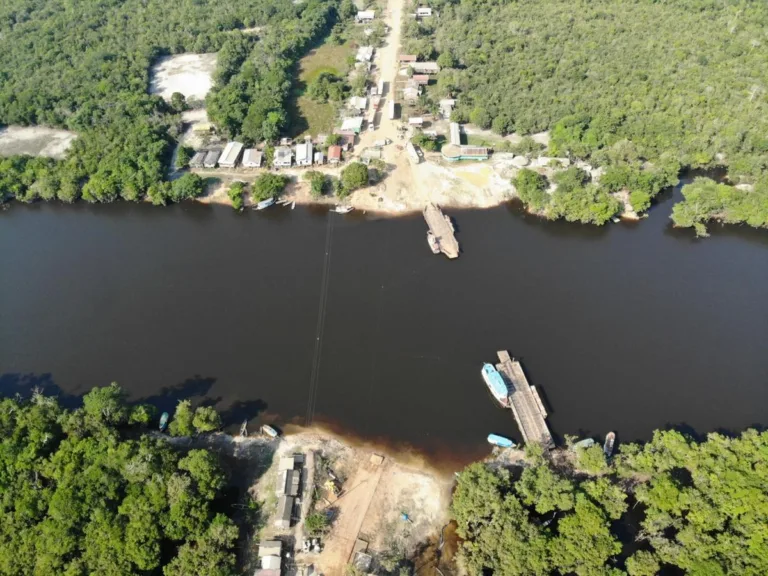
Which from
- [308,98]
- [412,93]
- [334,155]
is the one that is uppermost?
[412,93]

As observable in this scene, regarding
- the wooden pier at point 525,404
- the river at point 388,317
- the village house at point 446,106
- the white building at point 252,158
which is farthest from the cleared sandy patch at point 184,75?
the wooden pier at point 525,404

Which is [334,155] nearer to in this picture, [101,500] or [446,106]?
[446,106]

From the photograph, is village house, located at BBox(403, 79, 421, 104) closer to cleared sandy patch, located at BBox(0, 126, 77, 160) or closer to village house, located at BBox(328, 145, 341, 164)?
village house, located at BBox(328, 145, 341, 164)

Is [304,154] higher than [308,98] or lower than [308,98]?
lower

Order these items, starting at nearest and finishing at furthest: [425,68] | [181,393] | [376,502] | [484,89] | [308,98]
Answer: [376,502] < [181,393] < [484,89] < [308,98] < [425,68]

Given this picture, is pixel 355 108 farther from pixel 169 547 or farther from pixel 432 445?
pixel 169 547

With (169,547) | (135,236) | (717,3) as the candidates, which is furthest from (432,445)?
(717,3)

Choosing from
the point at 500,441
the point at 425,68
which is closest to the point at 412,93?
the point at 425,68

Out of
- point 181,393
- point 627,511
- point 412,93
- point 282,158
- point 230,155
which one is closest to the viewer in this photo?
point 627,511
